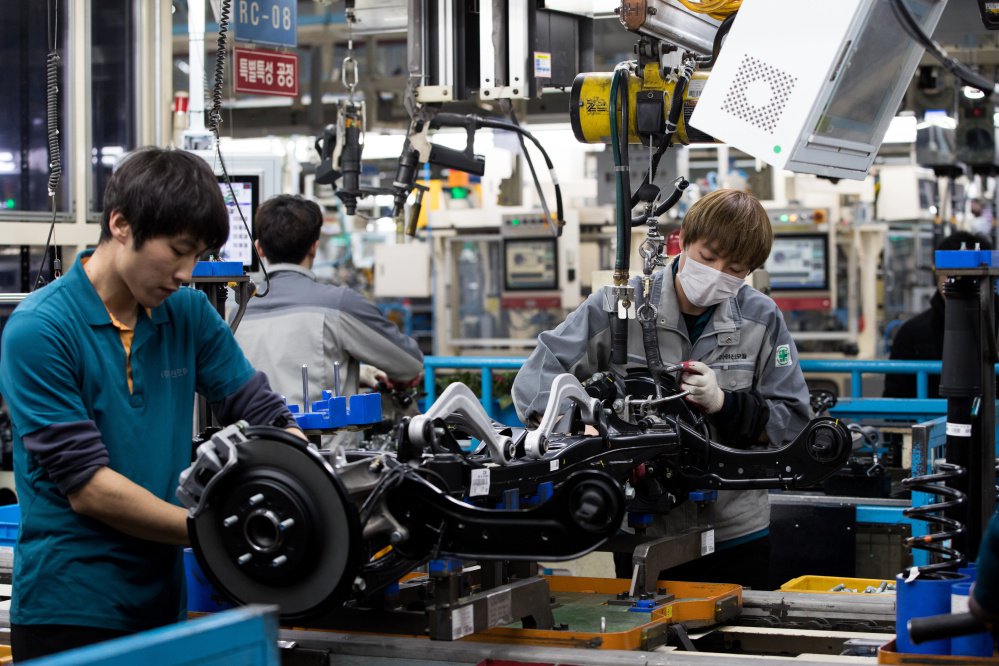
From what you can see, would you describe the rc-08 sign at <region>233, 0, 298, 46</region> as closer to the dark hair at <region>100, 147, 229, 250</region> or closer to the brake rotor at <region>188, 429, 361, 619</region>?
the dark hair at <region>100, 147, 229, 250</region>

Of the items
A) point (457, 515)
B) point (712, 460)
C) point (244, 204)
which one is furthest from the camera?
point (244, 204)

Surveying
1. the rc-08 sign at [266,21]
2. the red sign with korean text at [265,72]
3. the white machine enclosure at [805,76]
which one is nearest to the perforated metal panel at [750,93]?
the white machine enclosure at [805,76]

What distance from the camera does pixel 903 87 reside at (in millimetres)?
2508

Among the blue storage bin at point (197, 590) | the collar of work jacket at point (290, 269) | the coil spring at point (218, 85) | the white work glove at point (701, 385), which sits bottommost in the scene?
the blue storage bin at point (197, 590)

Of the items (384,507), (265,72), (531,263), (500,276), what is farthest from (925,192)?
(384,507)

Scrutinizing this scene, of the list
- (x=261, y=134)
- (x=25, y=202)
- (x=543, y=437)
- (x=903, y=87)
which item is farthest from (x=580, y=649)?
(x=261, y=134)

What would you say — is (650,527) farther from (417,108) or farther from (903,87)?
(417,108)

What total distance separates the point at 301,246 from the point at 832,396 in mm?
2193

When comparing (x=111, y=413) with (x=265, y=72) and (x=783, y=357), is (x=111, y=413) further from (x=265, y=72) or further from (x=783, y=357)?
(x=265, y=72)

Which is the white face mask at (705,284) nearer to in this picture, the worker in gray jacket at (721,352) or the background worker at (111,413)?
the worker in gray jacket at (721,352)

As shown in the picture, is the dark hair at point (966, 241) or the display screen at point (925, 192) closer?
the dark hair at point (966, 241)

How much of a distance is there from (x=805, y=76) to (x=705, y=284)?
0.77 metres

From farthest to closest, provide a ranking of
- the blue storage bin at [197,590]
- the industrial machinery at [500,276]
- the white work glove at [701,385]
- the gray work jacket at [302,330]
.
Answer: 1. the industrial machinery at [500,276]
2. the gray work jacket at [302,330]
3. the white work glove at [701,385]
4. the blue storage bin at [197,590]

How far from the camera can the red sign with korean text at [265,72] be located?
5680 millimetres
